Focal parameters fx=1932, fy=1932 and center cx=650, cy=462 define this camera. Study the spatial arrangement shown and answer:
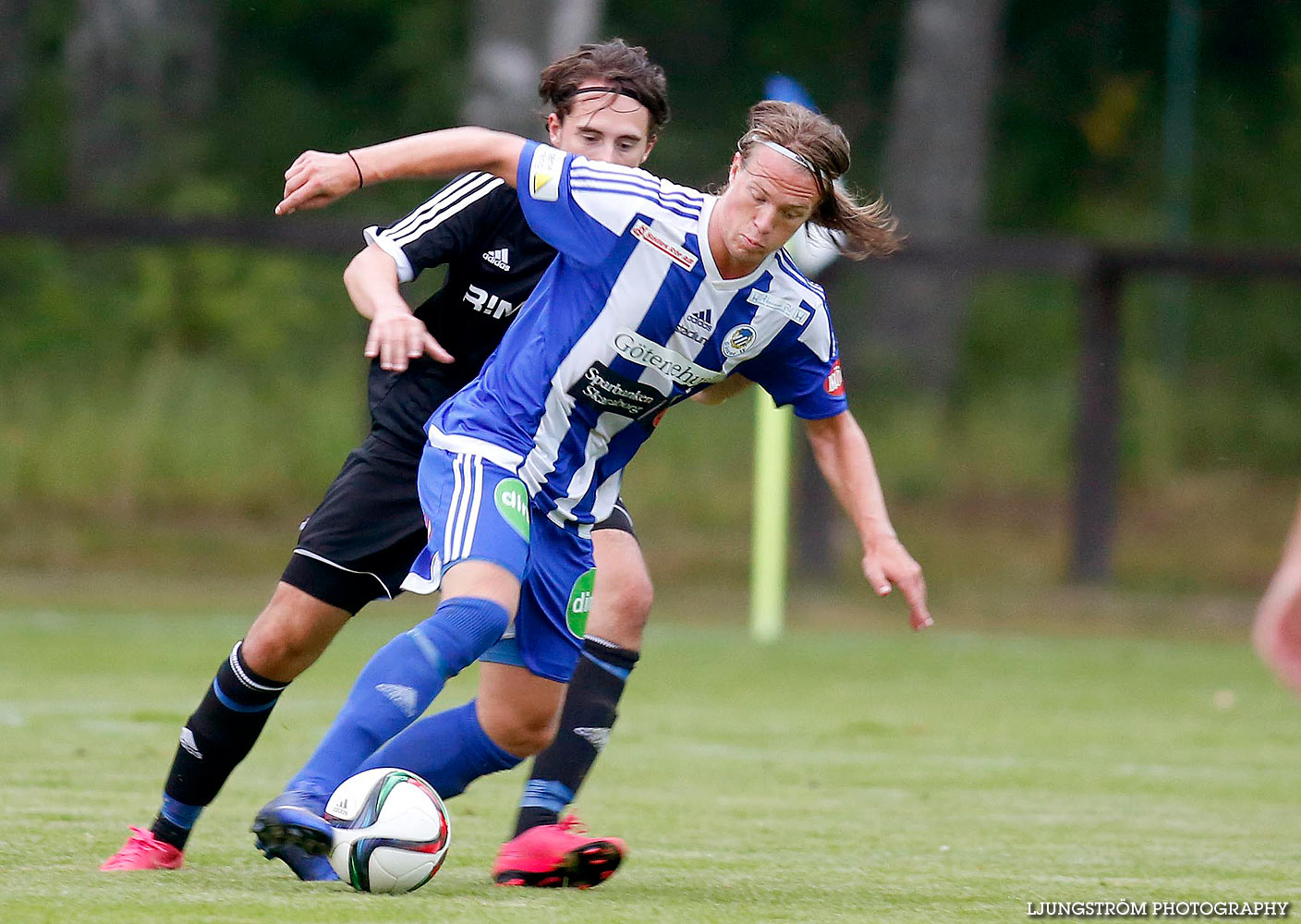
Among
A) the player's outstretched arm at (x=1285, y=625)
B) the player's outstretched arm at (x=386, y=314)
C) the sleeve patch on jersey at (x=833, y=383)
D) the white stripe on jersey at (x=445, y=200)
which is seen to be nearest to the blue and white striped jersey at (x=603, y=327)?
the sleeve patch on jersey at (x=833, y=383)

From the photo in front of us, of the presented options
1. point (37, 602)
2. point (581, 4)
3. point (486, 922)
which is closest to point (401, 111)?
point (581, 4)

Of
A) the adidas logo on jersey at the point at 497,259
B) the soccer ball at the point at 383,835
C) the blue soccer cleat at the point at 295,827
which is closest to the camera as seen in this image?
the blue soccer cleat at the point at 295,827

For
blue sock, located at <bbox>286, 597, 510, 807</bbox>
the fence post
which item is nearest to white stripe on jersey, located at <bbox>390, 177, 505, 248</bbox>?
blue sock, located at <bbox>286, 597, 510, 807</bbox>

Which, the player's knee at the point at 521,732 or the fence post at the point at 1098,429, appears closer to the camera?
the player's knee at the point at 521,732

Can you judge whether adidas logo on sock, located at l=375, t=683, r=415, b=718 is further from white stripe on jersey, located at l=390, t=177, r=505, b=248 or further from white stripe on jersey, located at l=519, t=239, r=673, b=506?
white stripe on jersey, located at l=390, t=177, r=505, b=248

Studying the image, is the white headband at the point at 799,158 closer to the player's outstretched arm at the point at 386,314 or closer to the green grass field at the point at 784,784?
the player's outstretched arm at the point at 386,314

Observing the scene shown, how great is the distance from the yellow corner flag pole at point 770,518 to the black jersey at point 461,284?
6972mm

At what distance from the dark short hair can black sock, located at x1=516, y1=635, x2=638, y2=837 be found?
47.7 inches

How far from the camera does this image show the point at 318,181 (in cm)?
364

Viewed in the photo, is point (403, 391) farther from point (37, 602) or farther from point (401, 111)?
point (401, 111)

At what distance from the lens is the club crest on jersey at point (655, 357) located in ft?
12.9

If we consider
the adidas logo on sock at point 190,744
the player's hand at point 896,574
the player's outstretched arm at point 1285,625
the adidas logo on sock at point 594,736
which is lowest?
the adidas logo on sock at point 190,744

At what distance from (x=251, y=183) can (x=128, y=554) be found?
6.02m

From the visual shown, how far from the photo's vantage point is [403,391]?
4.36 m
